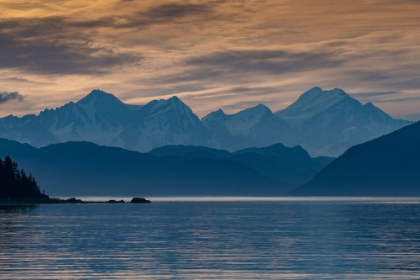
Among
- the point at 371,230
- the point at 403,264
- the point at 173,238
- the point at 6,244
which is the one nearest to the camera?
the point at 403,264

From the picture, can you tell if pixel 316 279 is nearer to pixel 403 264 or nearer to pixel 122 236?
pixel 403 264

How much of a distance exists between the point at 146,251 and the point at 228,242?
43.1 feet

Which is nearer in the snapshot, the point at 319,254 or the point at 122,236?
the point at 319,254

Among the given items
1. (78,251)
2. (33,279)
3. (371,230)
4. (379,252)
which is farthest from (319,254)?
(371,230)

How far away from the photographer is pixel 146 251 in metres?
78.6

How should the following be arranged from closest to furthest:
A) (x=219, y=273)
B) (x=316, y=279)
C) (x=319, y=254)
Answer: (x=316, y=279) → (x=219, y=273) → (x=319, y=254)

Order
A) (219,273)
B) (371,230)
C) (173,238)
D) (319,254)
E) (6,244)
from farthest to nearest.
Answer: (371,230), (173,238), (6,244), (319,254), (219,273)

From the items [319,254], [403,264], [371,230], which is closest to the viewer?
[403,264]

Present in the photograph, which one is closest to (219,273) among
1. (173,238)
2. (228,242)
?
(228,242)

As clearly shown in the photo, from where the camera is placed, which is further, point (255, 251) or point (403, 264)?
point (255, 251)

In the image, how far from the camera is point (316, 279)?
57.6 m

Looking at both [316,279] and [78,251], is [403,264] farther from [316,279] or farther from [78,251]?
[78,251]

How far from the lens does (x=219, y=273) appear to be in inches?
2418

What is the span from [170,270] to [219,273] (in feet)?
14.0
